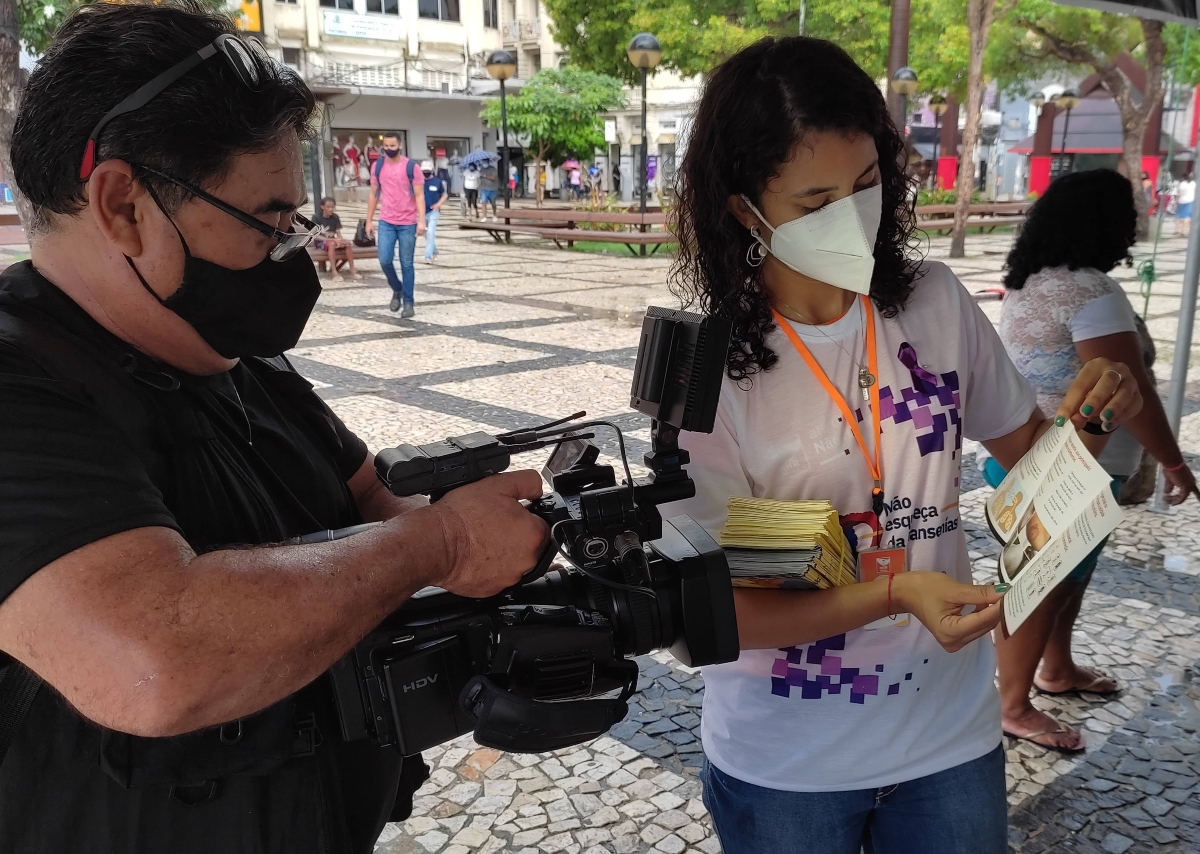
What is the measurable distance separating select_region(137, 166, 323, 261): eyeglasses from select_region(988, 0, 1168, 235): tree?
2712 millimetres

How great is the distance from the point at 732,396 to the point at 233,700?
32.3 inches

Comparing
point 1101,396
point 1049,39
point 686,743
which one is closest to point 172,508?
point 1101,396

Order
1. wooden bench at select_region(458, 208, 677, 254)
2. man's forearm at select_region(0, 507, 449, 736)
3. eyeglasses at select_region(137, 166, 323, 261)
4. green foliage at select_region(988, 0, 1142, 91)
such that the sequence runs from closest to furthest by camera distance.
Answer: man's forearm at select_region(0, 507, 449, 736), eyeglasses at select_region(137, 166, 323, 261), green foliage at select_region(988, 0, 1142, 91), wooden bench at select_region(458, 208, 677, 254)

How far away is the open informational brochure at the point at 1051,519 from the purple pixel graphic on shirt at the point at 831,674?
26 centimetres

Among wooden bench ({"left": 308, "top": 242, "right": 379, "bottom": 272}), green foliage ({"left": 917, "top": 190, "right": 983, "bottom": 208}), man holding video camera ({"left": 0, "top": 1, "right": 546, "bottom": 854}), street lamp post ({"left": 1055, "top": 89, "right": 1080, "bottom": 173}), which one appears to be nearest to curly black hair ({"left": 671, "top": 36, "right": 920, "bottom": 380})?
man holding video camera ({"left": 0, "top": 1, "right": 546, "bottom": 854})

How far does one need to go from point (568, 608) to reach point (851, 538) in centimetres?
51

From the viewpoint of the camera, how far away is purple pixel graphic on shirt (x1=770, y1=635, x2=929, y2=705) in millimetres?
1488

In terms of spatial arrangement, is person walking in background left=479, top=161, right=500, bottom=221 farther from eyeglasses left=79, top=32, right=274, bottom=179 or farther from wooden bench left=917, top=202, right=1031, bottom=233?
eyeglasses left=79, top=32, right=274, bottom=179

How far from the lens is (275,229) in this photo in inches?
51.8

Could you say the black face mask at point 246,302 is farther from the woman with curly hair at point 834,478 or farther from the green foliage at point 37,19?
the green foliage at point 37,19

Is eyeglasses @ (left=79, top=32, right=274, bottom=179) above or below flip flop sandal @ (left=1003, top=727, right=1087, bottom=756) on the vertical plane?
above

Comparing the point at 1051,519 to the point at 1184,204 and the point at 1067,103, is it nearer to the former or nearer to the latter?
the point at 1184,204

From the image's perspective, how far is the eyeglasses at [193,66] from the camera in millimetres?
1146

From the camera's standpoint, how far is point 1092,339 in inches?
108
